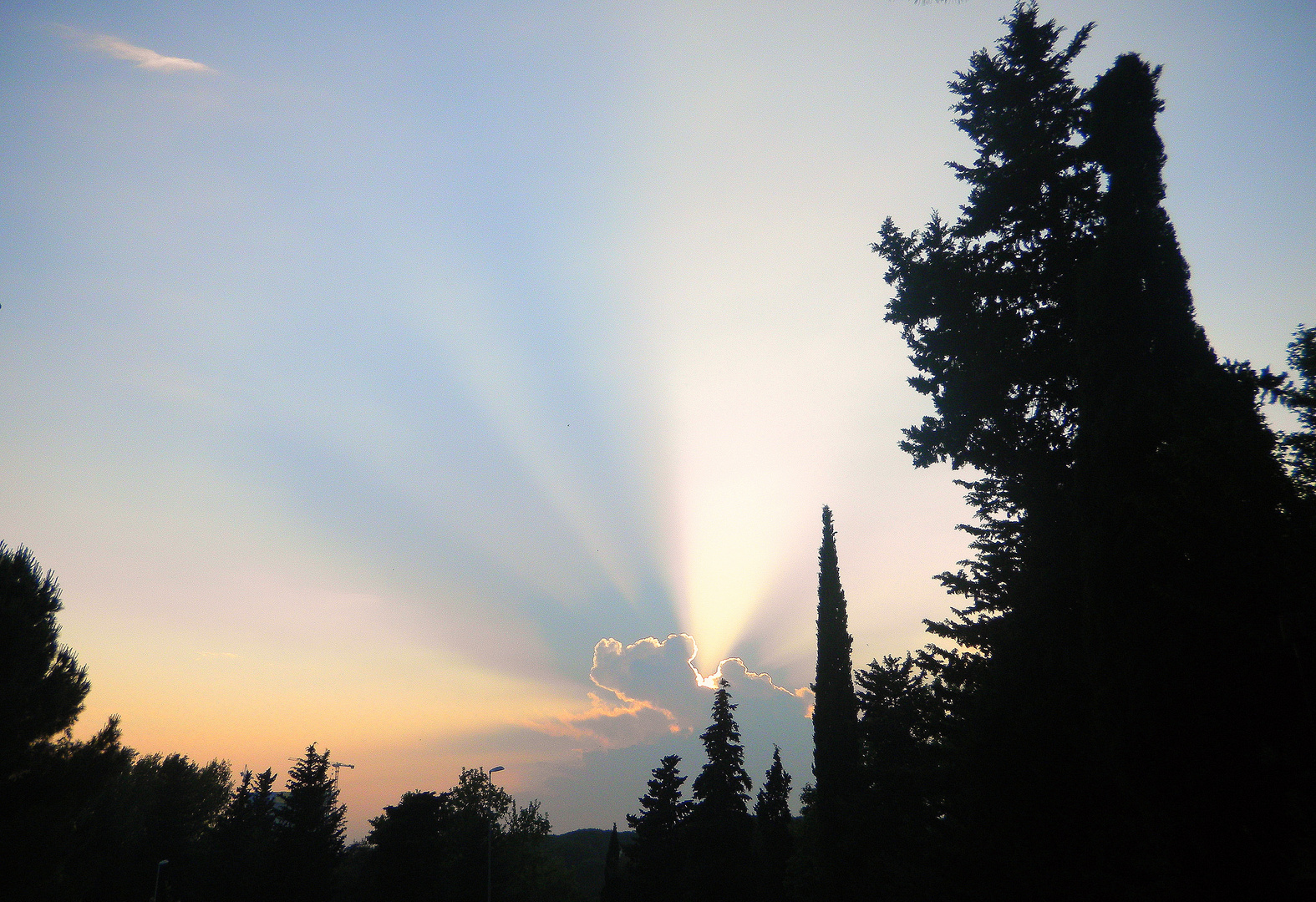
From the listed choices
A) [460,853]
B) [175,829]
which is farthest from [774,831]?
[175,829]

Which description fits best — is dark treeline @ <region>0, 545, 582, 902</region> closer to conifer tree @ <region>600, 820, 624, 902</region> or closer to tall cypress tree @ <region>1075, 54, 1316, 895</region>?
conifer tree @ <region>600, 820, 624, 902</region>

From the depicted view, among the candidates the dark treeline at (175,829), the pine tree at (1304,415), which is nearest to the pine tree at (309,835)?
the dark treeline at (175,829)

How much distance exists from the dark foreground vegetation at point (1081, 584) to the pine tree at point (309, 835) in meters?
27.8

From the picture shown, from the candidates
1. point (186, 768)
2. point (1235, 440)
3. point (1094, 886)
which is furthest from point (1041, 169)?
point (186, 768)

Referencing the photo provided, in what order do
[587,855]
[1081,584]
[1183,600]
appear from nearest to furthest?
1. [1183,600]
2. [1081,584]
3. [587,855]

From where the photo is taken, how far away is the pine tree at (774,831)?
169 ft

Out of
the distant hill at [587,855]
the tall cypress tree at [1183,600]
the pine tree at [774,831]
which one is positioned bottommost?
the distant hill at [587,855]

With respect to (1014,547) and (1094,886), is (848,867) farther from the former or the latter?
(1094,886)

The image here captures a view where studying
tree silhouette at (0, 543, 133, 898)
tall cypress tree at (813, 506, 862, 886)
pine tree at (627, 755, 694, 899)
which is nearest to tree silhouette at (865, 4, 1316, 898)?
tall cypress tree at (813, 506, 862, 886)

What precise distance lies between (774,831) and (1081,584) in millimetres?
64310

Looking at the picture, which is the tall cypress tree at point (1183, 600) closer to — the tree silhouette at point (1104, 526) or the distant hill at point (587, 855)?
the tree silhouette at point (1104, 526)

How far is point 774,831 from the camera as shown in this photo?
2697 inches

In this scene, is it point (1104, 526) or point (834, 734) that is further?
point (834, 734)

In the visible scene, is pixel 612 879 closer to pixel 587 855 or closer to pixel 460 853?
pixel 460 853
